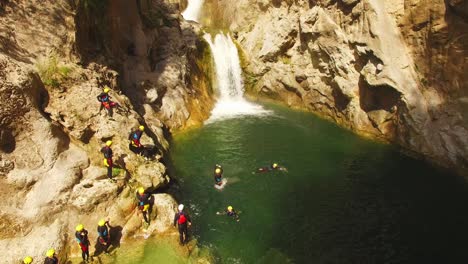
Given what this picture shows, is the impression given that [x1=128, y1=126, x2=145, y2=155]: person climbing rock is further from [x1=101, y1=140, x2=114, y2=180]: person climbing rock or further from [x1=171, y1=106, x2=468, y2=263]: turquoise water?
[x1=171, y1=106, x2=468, y2=263]: turquoise water

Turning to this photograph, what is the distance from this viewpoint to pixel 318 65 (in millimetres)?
35875

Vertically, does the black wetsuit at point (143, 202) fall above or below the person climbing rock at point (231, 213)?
above

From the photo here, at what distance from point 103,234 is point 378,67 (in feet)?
80.8

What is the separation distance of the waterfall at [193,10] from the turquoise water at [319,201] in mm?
27088

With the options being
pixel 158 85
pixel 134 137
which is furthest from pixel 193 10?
pixel 134 137

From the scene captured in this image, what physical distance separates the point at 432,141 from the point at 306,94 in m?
14.9

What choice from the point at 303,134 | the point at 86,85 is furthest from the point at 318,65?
the point at 86,85

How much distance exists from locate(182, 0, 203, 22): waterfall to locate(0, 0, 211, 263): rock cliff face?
25.4 meters

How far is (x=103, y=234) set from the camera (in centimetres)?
1518

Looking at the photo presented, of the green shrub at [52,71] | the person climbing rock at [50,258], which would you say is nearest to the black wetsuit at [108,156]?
the person climbing rock at [50,258]

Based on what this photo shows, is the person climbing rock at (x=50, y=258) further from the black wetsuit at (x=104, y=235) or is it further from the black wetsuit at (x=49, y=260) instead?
the black wetsuit at (x=104, y=235)

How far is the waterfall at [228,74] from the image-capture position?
39656 millimetres

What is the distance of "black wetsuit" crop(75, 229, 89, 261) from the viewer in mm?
14555

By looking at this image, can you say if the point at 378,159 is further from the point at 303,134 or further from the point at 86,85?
the point at 86,85
